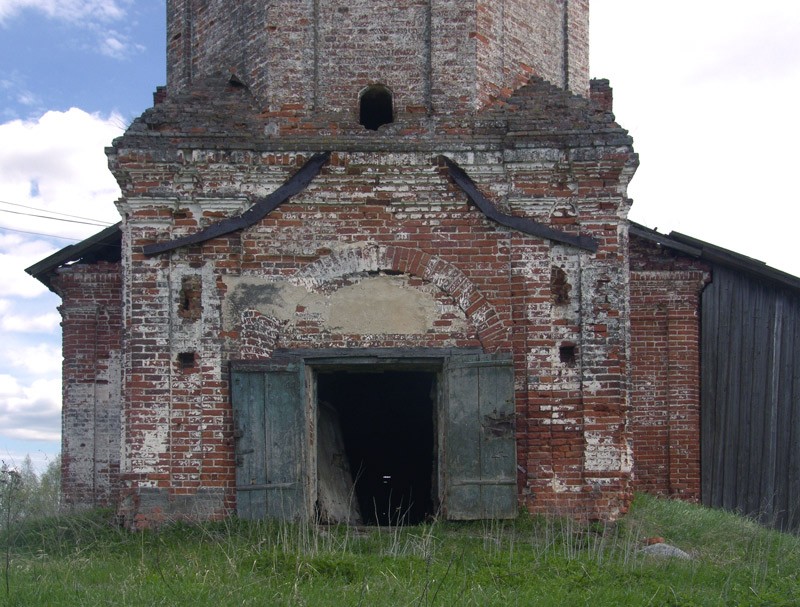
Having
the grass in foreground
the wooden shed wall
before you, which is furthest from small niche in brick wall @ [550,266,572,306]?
the wooden shed wall

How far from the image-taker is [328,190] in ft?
33.0

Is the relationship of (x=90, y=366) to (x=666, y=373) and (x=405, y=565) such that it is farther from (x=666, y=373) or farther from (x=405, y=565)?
(x=666, y=373)

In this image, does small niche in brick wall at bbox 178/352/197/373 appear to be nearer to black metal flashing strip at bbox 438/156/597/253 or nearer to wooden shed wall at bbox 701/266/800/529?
black metal flashing strip at bbox 438/156/597/253

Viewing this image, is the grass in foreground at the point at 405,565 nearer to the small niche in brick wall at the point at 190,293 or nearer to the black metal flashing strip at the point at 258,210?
the small niche in brick wall at the point at 190,293

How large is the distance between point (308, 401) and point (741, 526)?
463cm

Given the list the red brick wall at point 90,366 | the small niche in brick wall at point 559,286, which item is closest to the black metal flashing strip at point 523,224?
the small niche in brick wall at point 559,286

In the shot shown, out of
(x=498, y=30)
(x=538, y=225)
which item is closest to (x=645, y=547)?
(x=538, y=225)

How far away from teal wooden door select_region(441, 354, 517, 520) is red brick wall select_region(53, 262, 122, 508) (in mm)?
4758

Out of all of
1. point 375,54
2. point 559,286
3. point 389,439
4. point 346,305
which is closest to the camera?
point 346,305

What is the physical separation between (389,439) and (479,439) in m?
5.62

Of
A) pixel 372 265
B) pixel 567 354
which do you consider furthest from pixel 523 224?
pixel 372 265

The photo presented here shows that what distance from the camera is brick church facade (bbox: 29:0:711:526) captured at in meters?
9.70

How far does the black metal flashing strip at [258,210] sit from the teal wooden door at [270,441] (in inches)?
53.0

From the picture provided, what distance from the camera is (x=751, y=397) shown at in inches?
503
